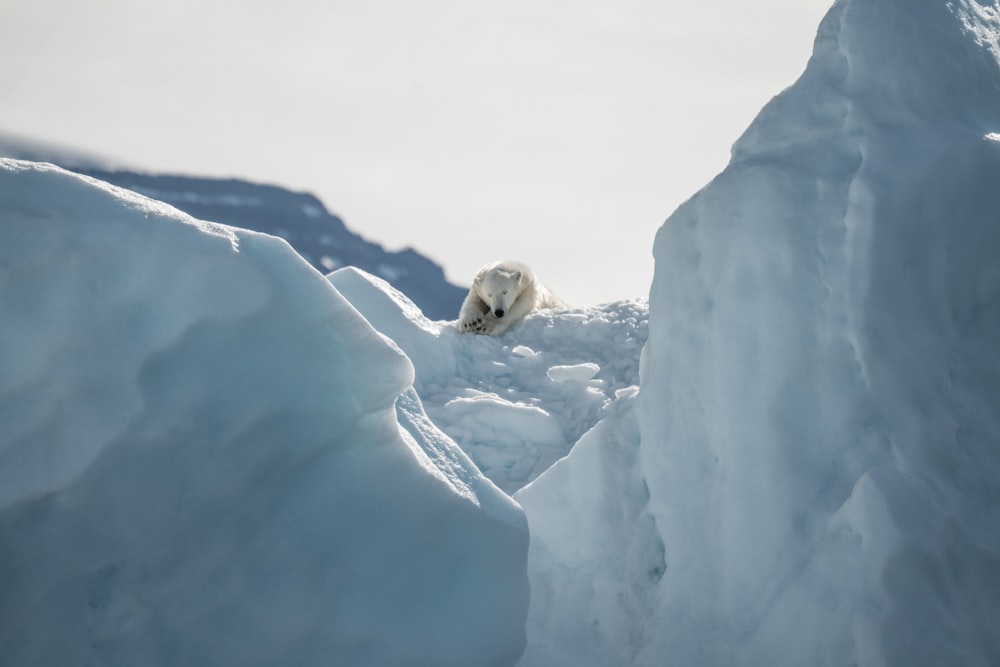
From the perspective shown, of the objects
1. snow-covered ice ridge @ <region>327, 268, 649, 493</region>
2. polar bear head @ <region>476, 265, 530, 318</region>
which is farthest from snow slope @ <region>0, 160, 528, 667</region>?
polar bear head @ <region>476, 265, 530, 318</region>

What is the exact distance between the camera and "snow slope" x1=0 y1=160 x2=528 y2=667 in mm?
1973

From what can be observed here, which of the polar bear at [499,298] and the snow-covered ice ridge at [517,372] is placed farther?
the polar bear at [499,298]

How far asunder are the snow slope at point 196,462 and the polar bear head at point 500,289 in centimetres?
563

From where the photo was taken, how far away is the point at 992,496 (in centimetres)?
291

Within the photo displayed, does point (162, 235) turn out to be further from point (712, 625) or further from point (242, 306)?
point (712, 625)

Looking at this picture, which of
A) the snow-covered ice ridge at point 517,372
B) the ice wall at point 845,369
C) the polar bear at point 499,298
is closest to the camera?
the ice wall at point 845,369

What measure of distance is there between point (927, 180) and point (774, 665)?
1.70 meters

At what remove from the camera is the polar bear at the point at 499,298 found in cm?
769

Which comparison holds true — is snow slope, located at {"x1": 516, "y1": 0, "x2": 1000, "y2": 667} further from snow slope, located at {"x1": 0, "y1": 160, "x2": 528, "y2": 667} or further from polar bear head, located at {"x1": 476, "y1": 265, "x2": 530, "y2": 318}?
polar bear head, located at {"x1": 476, "y1": 265, "x2": 530, "y2": 318}

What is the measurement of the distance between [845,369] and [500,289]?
17.3 ft

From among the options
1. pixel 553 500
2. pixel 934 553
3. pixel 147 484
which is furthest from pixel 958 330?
pixel 147 484

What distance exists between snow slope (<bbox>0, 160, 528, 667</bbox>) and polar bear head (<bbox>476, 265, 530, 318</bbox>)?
563 cm

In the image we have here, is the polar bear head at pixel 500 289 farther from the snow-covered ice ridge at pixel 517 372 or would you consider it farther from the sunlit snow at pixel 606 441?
the sunlit snow at pixel 606 441

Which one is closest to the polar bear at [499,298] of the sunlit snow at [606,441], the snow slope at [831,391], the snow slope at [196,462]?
the sunlit snow at [606,441]
